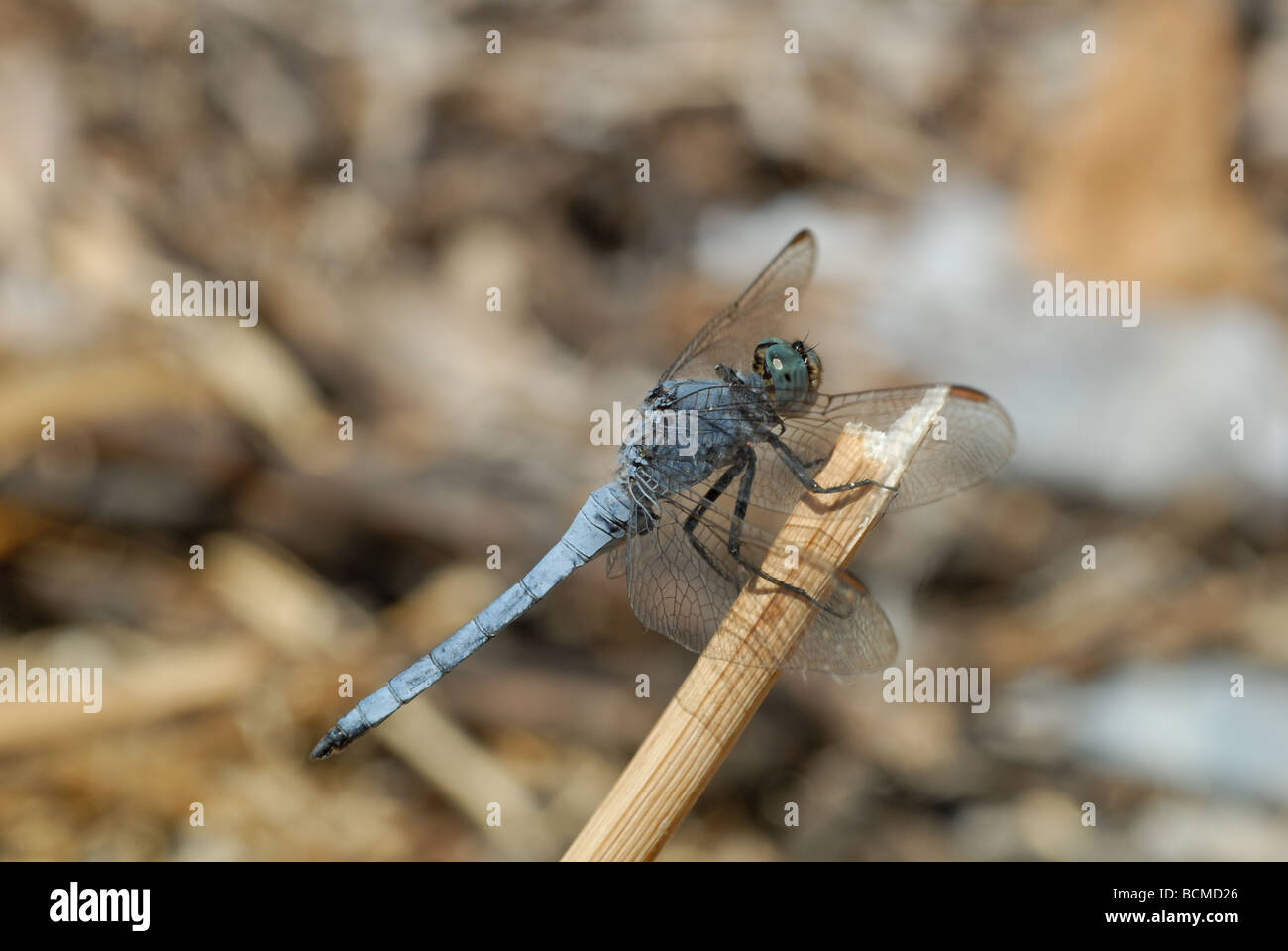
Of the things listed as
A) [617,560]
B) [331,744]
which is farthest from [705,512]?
[331,744]

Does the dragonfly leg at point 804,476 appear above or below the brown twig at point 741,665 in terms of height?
above

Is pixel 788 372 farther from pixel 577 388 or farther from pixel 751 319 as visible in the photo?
pixel 577 388

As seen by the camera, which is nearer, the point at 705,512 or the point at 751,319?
the point at 705,512

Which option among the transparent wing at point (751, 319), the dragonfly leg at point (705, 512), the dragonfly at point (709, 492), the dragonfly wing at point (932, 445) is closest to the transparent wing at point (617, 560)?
the dragonfly at point (709, 492)

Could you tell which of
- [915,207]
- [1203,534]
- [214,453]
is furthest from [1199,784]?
[214,453]

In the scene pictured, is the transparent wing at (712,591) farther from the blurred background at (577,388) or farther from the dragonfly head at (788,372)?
the blurred background at (577,388)

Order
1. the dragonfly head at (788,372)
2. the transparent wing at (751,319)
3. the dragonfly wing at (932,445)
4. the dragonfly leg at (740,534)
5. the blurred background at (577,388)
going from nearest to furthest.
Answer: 1. the dragonfly leg at (740,534)
2. the dragonfly wing at (932,445)
3. the dragonfly head at (788,372)
4. the transparent wing at (751,319)
5. the blurred background at (577,388)
